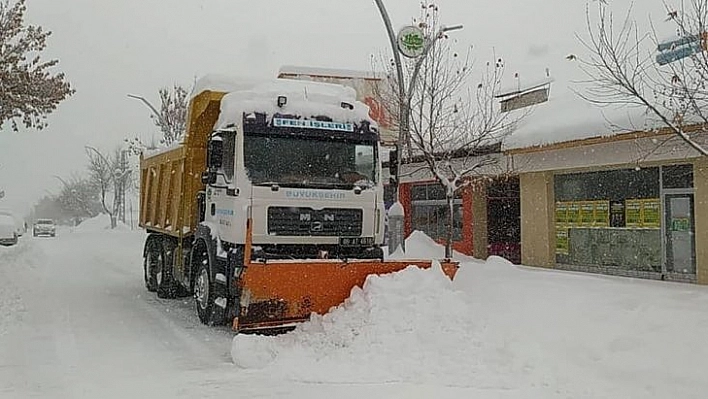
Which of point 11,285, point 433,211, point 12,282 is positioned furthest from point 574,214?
point 12,282

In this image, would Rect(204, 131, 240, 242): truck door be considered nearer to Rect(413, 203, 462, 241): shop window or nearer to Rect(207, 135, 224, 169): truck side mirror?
Rect(207, 135, 224, 169): truck side mirror

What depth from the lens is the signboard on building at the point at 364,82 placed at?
68.0 ft

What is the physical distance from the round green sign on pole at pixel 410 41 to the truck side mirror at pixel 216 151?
23.5ft

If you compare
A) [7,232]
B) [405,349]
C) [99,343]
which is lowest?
[99,343]

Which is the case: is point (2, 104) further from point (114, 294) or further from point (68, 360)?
point (68, 360)

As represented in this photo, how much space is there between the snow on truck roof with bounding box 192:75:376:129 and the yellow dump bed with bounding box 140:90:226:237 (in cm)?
37

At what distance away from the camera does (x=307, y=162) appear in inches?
407

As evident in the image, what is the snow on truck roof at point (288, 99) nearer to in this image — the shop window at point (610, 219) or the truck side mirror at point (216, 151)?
the truck side mirror at point (216, 151)

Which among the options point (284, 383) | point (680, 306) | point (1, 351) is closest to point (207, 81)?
point (1, 351)

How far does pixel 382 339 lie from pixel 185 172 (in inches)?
221

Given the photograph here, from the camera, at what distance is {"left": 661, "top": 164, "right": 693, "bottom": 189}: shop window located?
15211 millimetres

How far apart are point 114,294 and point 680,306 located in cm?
1067

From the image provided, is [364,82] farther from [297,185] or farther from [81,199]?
[81,199]

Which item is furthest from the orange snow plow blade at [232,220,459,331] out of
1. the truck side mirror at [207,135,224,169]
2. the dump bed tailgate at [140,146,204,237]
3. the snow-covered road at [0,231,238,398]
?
the dump bed tailgate at [140,146,204,237]
